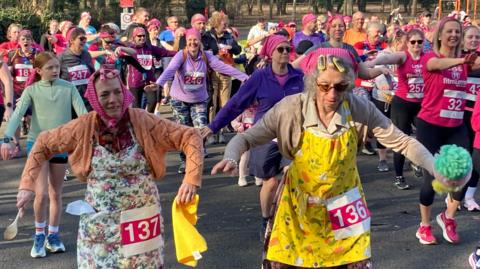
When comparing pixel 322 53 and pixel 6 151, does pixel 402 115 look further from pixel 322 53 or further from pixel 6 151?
pixel 6 151

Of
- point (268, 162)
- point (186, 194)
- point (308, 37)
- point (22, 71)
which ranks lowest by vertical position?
point (268, 162)

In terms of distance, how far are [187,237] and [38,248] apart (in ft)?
9.21

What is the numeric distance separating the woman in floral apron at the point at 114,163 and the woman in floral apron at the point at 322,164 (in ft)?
1.42

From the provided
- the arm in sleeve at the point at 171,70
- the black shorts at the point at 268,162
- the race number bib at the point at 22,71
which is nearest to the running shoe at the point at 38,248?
the black shorts at the point at 268,162

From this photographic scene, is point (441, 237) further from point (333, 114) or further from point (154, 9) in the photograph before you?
point (154, 9)

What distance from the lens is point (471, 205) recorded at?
7609mm

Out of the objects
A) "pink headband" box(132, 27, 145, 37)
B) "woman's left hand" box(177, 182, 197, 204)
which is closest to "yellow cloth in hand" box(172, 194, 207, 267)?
"woman's left hand" box(177, 182, 197, 204)

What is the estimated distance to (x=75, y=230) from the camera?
23.2 feet

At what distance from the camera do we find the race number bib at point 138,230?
4023mm

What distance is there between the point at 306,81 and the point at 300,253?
1.02 m

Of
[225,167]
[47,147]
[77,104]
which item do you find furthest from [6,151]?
[225,167]

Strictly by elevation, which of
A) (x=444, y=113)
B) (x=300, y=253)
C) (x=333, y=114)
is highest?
(x=333, y=114)

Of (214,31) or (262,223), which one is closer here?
(262,223)

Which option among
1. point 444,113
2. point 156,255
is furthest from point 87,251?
point 444,113
